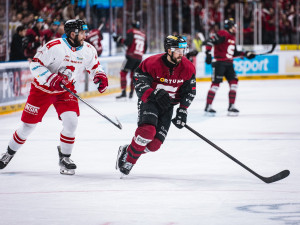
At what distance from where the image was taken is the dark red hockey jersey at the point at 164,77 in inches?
178

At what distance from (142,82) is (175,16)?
1192 centimetres

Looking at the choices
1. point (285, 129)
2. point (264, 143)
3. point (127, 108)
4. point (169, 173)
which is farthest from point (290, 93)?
point (169, 173)

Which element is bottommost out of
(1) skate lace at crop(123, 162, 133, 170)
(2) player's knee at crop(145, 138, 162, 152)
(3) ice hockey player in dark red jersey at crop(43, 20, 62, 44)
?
(1) skate lace at crop(123, 162, 133, 170)

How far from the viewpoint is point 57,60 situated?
4.73 meters

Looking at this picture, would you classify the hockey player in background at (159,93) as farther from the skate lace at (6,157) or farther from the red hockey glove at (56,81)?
the skate lace at (6,157)

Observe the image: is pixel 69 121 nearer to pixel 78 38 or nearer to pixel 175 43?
pixel 78 38

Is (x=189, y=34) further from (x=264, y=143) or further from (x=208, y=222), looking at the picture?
(x=208, y=222)

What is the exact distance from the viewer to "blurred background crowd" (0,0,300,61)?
13.1 meters

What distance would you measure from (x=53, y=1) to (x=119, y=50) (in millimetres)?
1823

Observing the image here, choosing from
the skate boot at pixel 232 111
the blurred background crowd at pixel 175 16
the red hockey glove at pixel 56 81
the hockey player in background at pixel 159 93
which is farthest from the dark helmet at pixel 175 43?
the blurred background crowd at pixel 175 16

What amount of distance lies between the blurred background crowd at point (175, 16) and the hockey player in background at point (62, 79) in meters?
6.03

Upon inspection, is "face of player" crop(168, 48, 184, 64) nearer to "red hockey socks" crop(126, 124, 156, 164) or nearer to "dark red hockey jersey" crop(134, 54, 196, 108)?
"dark red hockey jersey" crop(134, 54, 196, 108)

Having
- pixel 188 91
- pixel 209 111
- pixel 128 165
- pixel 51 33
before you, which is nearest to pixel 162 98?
pixel 188 91

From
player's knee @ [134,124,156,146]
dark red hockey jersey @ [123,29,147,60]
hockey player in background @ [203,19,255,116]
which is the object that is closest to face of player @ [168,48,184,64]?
player's knee @ [134,124,156,146]
